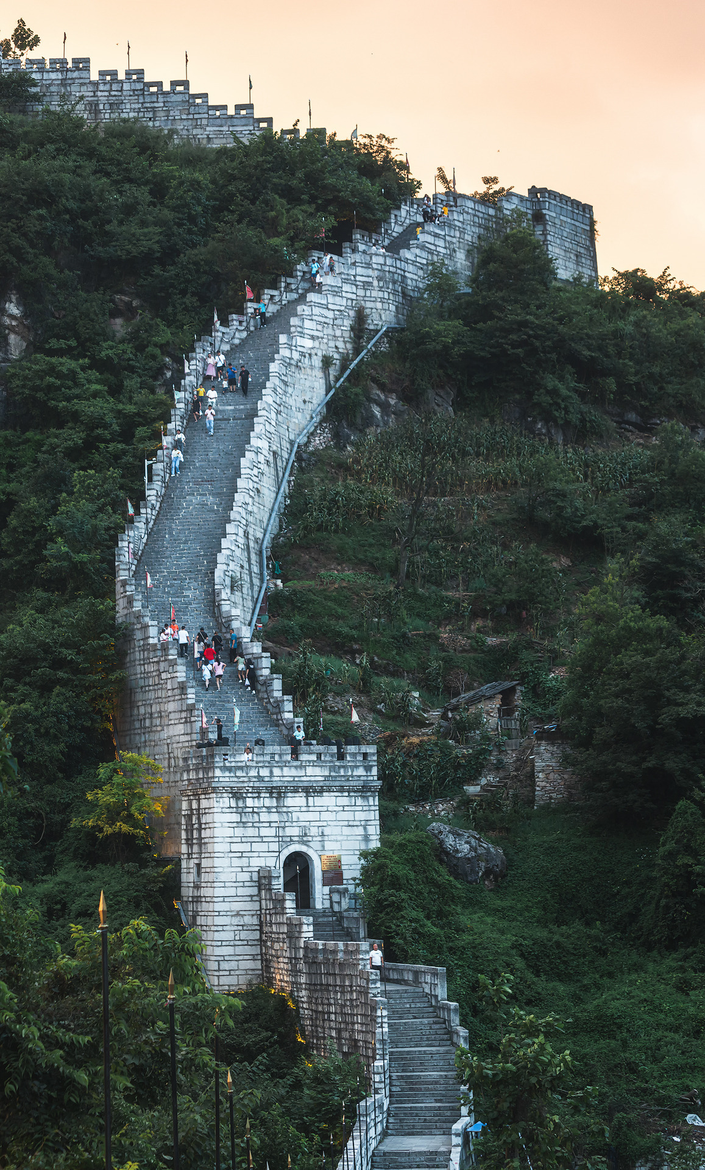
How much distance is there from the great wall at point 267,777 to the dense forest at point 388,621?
87 cm

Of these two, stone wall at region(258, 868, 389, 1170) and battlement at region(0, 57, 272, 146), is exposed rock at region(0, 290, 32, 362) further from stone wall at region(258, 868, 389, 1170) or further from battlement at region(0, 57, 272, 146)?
stone wall at region(258, 868, 389, 1170)

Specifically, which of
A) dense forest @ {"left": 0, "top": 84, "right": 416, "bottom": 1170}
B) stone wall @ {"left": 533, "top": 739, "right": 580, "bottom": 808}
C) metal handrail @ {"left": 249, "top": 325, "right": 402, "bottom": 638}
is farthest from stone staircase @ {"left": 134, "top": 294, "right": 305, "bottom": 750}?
stone wall @ {"left": 533, "top": 739, "right": 580, "bottom": 808}

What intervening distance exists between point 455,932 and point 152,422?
2101cm

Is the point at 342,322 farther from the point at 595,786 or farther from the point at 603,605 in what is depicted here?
the point at 595,786

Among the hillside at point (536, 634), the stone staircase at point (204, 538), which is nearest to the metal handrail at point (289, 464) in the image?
the hillside at point (536, 634)

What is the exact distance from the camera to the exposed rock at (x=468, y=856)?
34.6 m

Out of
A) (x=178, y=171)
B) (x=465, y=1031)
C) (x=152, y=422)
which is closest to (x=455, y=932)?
(x=465, y=1031)

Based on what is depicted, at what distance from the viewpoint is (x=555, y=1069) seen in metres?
20.6

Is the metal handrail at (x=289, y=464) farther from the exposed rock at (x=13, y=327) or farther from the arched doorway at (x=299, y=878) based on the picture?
the exposed rock at (x=13, y=327)

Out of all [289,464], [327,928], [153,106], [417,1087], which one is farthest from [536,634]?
[153,106]

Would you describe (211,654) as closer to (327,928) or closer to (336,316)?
(327,928)

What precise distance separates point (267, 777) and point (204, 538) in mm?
10163

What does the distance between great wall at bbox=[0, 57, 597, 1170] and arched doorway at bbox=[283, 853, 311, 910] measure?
0.04 m

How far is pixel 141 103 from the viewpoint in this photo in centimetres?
6359
